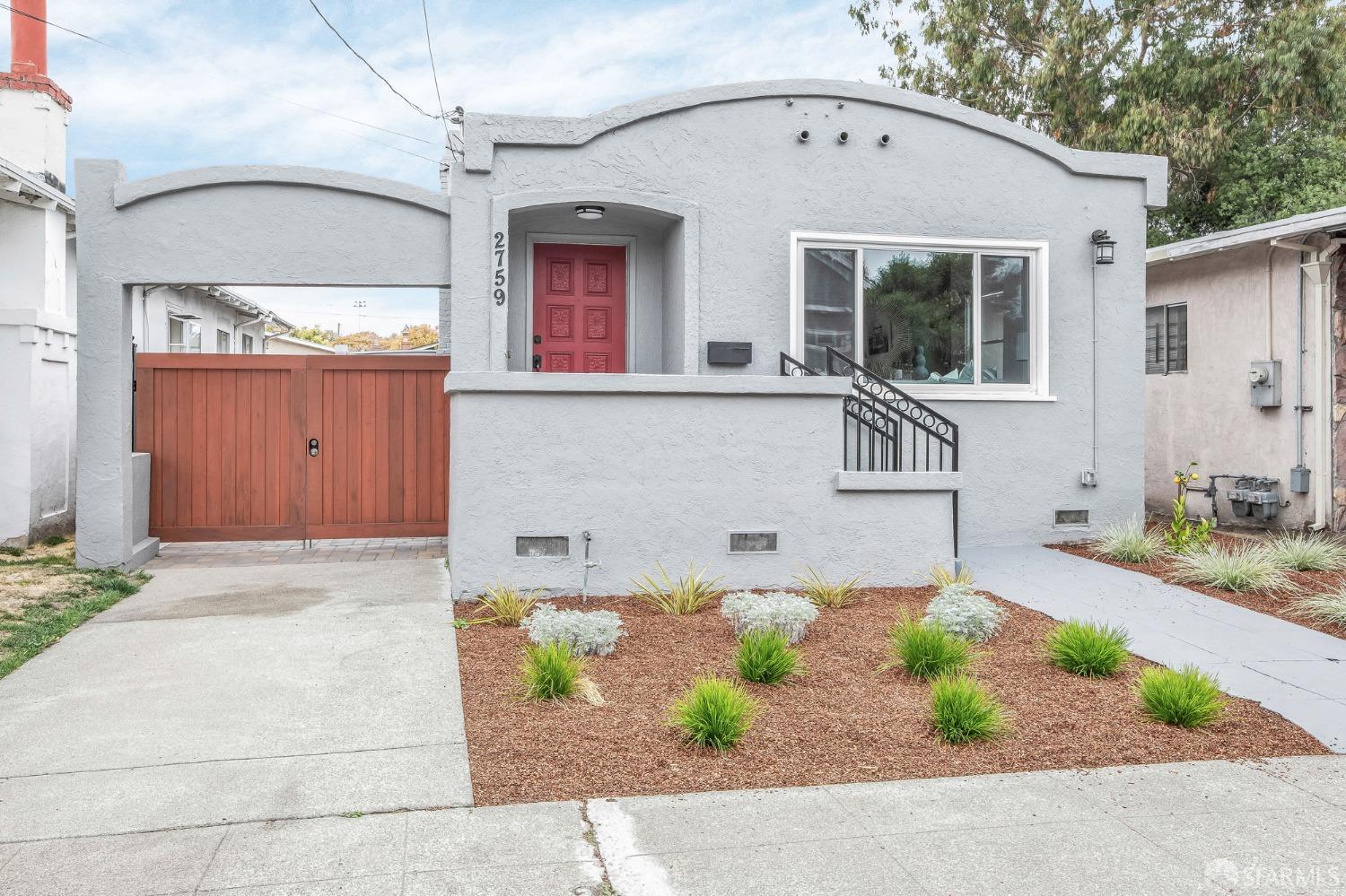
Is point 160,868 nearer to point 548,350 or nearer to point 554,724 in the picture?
point 554,724

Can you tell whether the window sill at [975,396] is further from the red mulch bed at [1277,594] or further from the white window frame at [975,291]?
the red mulch bed at [1277,594]

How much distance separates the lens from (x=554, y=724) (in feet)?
13.9

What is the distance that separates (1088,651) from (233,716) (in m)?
4.18

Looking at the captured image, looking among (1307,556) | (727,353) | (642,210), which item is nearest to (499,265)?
(642,210)

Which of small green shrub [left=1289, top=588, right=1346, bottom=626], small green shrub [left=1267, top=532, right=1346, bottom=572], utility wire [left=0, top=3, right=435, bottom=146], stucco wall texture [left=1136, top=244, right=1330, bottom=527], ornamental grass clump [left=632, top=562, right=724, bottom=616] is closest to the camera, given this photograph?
small green shrub [left=1289, top=588, right=1346, bottom=626]

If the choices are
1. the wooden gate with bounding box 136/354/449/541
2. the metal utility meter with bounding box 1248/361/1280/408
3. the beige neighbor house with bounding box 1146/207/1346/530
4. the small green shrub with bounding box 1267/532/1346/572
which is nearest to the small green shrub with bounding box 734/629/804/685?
the small green shrub with bounding box 1267/532/1346/572

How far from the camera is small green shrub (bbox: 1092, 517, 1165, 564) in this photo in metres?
8.25

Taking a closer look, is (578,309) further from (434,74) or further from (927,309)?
(434,74)

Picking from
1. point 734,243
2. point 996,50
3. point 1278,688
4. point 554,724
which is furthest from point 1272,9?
point 554,724

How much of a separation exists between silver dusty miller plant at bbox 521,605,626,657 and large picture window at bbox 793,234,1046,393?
399cm

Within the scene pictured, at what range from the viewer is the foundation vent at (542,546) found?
6.97 meters

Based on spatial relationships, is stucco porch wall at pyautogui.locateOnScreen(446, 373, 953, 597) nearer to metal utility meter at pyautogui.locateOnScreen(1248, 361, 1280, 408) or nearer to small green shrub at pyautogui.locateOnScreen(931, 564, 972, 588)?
small green shrub at pyautogui.locateOnScreen(931, 564, 972, 588)

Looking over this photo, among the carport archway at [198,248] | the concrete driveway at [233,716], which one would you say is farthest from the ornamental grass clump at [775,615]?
the carport archway at [198,248]

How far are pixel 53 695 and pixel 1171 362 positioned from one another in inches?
451
